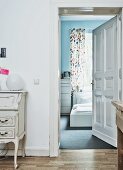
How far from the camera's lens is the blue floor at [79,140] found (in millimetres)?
4266

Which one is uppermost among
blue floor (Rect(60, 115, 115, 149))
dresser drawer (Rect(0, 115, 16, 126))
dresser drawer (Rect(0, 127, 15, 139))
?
dresser drawer (Rect(0, 115, 16, 126))

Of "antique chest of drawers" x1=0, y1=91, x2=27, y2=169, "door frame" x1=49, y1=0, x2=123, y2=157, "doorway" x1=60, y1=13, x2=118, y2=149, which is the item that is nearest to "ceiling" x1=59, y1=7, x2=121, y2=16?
"door frame" x1=49, y1=0, x2=123, y2=157

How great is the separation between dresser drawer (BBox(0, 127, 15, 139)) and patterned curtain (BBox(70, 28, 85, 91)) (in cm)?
497

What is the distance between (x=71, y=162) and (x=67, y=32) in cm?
556

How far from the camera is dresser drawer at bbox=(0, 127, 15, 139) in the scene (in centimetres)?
327

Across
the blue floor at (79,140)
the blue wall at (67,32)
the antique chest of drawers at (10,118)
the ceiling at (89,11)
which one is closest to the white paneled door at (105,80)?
the blue floor at (79,140)

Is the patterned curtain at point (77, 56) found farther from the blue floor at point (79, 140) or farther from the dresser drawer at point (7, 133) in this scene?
the dresser drawer at point (7, 133)

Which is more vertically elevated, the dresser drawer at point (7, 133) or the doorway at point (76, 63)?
the doorway at point (76, 63)

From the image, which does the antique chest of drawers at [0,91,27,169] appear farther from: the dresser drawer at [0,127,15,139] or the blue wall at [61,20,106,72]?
the blue wall at [61,20,106,72]

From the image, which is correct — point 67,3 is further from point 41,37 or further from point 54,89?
point 54,89

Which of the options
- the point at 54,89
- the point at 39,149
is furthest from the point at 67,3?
the point at 39,149

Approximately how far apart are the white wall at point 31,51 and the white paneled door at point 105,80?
1.23 metres

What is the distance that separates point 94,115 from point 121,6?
7.45 feet

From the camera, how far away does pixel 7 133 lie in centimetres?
327
